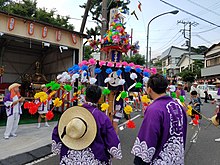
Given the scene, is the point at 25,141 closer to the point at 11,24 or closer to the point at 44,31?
the point at 11,24

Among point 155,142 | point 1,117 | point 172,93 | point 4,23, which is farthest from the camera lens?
point 1,117

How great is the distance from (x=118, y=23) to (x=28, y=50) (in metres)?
9.89

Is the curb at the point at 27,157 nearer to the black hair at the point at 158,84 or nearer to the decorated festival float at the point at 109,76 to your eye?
the decorated festival float at the point at 109,76

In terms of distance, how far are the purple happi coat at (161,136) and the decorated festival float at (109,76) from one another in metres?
2.16

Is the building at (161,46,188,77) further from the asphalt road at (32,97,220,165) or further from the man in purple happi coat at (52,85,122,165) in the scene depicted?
the man in purple happi coat at (52,85,122,165)

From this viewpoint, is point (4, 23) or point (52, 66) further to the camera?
point (52, 66)

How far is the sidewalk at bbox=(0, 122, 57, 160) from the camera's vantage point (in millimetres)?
5562

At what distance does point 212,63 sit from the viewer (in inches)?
1346

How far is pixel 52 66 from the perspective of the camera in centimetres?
1393

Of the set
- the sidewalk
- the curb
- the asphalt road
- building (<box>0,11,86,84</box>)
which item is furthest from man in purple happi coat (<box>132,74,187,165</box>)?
building (<box>0,11,86,84</box>)

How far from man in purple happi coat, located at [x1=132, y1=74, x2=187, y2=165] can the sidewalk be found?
13.5ft

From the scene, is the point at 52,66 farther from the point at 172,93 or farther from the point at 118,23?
the point at 172,93

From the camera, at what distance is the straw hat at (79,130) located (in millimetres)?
2451

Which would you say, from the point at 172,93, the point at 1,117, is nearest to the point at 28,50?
the point at 1,117
